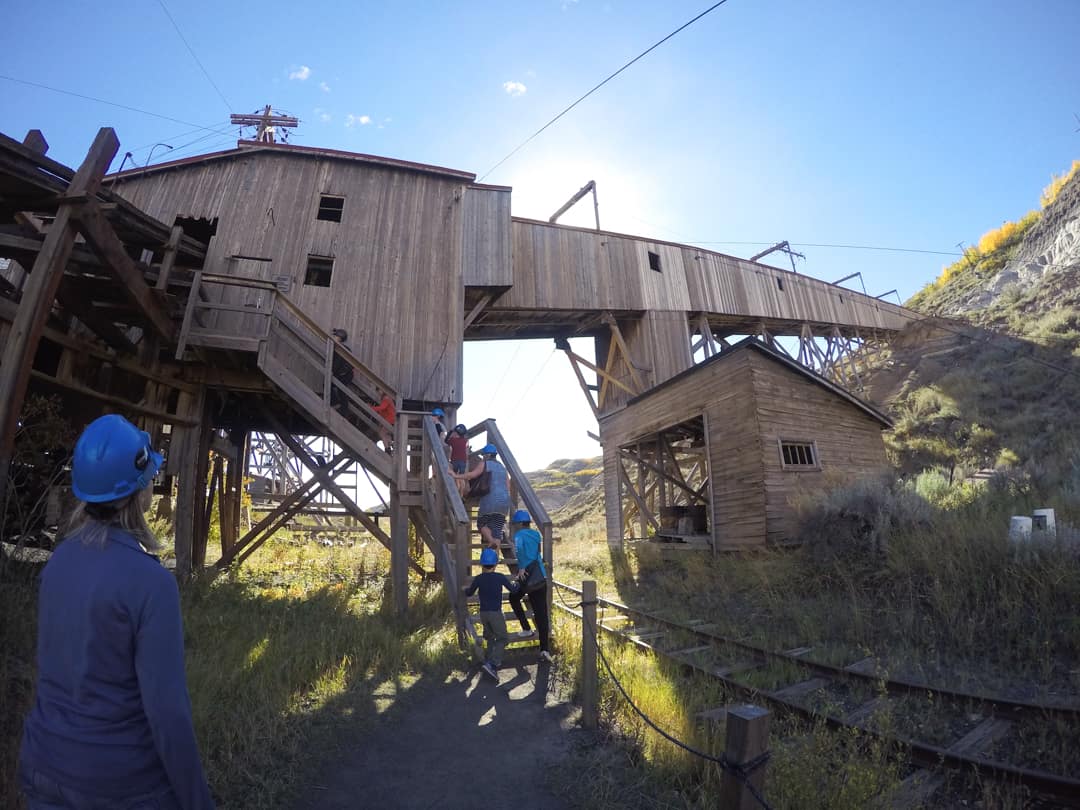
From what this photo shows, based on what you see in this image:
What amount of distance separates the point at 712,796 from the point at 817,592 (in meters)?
6.70

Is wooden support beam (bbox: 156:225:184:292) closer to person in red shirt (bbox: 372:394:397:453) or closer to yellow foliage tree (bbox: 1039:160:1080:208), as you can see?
person in red shirt (bbox: 372:394:397:453)

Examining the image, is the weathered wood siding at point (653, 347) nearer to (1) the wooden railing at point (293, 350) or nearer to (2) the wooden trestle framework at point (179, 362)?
(2) the wooden trestle framework at point (179, 362)

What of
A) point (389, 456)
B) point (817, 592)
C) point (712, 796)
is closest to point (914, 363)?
point (817, 592)

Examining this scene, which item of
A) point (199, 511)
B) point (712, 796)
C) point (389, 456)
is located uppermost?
point (389, 456)

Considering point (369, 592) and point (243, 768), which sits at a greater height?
point (369, 592)

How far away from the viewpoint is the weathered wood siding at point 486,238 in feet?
43.8

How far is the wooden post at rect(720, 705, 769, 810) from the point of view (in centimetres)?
250

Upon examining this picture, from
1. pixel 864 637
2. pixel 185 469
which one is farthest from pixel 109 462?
pixel 185 469

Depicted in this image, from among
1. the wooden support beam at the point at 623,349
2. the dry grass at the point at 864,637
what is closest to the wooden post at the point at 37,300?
the dry grass at the point at 864,637

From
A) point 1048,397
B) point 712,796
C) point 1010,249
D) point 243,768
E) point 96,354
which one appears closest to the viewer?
point 712,796

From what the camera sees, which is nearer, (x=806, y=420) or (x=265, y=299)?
(x=265, y=299)

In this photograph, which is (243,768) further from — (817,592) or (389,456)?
(817,592)

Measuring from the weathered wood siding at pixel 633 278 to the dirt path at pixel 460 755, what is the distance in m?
11.7

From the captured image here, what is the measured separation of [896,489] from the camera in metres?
11.3
